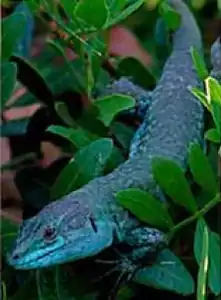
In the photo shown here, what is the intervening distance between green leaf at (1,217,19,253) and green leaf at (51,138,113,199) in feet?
0.37

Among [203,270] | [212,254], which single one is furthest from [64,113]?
Result: [203,270]

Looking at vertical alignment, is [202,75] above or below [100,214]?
above

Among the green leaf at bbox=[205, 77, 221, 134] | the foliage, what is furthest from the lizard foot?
the green leaf at bbox=[205, 77, 221, 134]

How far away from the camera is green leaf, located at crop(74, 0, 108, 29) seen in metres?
1.73

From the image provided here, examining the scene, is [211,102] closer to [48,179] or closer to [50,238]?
[50,238]

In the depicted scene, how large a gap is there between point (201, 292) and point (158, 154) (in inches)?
20.2

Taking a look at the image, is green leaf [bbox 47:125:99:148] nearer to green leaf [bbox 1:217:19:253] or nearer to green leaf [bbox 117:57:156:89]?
green leaf [bbox 1:217:19:253]

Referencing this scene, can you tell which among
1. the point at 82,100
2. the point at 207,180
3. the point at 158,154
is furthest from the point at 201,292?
the point at 82,100

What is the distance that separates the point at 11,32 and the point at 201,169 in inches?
19.5

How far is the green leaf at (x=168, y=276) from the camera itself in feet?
5.83

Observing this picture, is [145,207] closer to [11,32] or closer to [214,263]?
[214,263]

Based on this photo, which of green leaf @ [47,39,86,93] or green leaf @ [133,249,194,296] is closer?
green leaf @ [133,249,194,296]

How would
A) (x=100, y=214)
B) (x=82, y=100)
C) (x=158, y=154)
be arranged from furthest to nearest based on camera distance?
1. (x=82, y=100)
2. (x=158, y=154)
3. (x=100, y=214)

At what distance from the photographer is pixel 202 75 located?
180 cm
